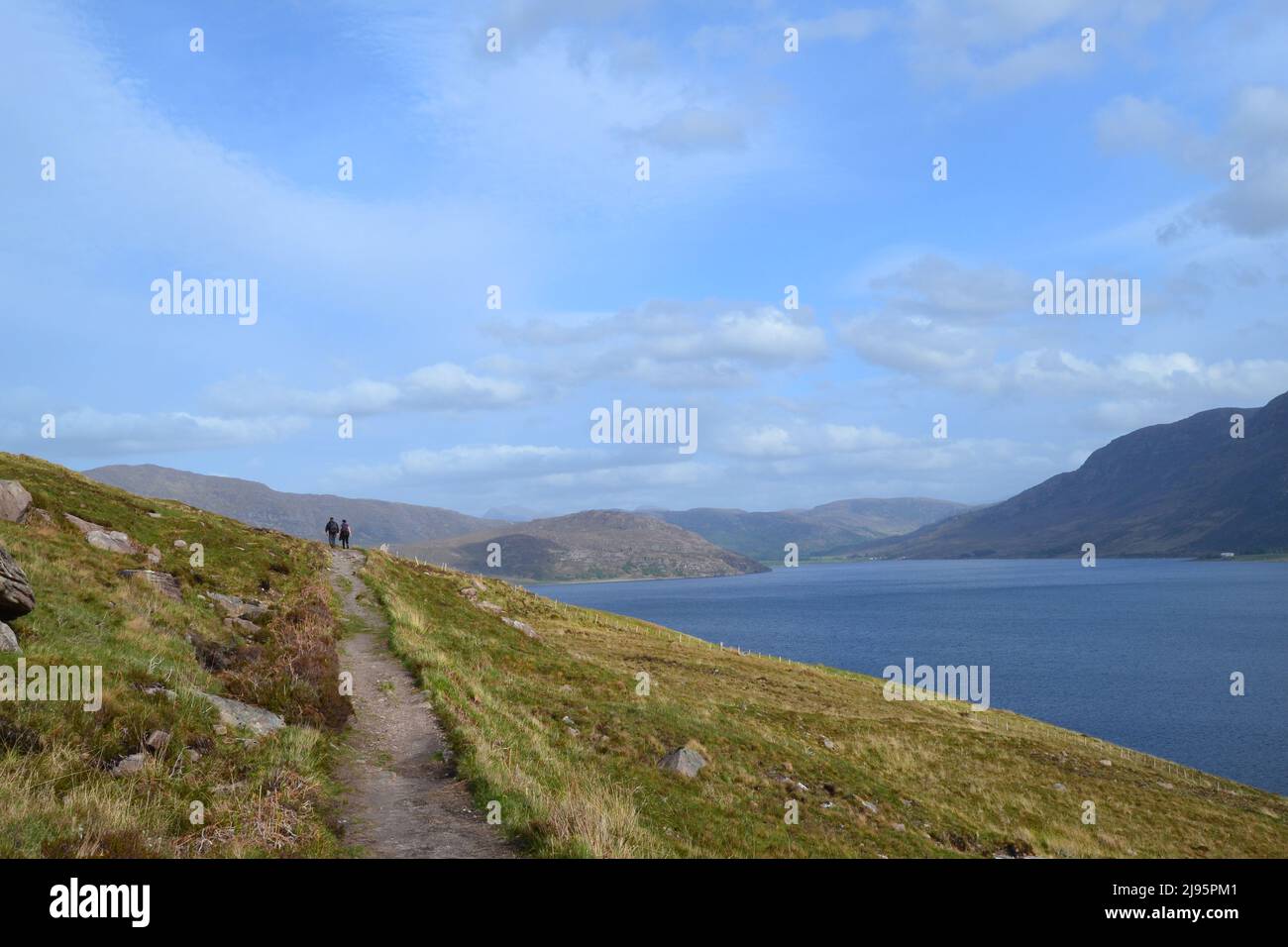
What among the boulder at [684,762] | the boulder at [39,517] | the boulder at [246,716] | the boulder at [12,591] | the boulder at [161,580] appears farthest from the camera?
the boulder at [39,517]

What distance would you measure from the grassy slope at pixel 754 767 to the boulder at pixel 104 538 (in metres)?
11.9

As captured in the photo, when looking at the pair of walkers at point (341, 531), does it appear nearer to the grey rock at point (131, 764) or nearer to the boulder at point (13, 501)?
the boulder at point (13, 501)

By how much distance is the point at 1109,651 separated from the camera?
10412 cm

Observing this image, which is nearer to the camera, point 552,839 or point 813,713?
point 552,839

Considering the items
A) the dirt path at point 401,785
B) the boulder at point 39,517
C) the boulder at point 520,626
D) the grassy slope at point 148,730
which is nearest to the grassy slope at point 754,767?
the dirt path at point 401,785

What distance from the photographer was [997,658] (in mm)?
101375

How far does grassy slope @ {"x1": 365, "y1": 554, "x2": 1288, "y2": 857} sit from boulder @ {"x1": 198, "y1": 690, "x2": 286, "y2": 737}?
4.13 m

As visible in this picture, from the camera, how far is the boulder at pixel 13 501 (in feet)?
97.0

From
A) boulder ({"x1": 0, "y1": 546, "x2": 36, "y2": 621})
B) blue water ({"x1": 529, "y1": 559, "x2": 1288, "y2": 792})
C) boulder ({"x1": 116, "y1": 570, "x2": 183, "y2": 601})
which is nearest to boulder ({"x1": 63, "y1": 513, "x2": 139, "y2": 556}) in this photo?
boulder ({"x1": 116, "y1": 570, "x2": 183, "y2": 601})

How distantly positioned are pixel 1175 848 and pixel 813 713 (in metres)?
17.7

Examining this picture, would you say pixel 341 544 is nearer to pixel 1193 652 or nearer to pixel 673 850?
pixel 673 850

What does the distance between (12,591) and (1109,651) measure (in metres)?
123

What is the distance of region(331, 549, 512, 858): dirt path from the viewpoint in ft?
38.2
